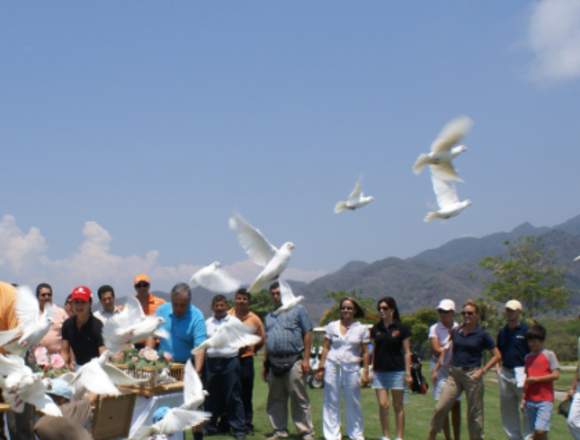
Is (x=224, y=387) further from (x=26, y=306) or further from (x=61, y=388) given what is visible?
(x=26, y=306)

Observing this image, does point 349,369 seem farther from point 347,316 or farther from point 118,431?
point 118,431

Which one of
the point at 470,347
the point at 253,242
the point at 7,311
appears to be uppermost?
the point at 253,242

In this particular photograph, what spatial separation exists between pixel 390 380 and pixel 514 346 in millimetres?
1310

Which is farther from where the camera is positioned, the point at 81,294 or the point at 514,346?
the point at 514,346

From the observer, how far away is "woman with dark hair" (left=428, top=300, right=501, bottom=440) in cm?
794

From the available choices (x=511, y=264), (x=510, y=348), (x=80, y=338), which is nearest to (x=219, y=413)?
(x=80, y=338)

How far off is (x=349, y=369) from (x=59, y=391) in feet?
14.5

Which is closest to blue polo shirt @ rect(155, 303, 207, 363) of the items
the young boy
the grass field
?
the grass field

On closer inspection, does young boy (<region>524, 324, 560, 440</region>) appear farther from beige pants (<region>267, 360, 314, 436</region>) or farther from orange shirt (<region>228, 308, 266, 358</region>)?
orange shirt (<region>228, 308, 266, 358</region>)

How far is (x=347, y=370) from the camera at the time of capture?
8445 millimetres

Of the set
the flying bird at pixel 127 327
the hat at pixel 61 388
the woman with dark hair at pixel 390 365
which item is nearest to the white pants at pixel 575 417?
the woman with dark hair at pixel 390 365

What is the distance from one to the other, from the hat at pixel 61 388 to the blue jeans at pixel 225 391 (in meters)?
3.81

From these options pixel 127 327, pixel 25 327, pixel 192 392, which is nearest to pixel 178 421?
pixel 192 392

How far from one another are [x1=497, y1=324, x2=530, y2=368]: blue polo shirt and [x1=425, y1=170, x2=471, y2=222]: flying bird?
1720 millimetres
